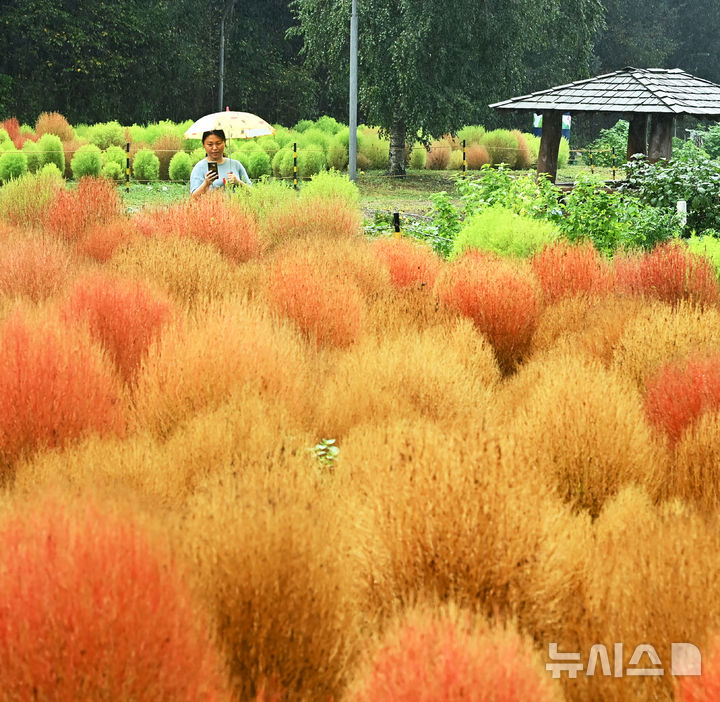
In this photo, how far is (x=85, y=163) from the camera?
2180 centimetres

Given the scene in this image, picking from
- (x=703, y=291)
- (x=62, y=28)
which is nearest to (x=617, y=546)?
(x=703, y=291)

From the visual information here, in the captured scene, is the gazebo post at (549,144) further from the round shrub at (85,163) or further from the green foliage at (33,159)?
the green foliage at (33,159)

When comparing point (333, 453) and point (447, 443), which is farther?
point (333, 453)

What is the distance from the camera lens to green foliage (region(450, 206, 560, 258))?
8.77m

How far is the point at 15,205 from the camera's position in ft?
31.1

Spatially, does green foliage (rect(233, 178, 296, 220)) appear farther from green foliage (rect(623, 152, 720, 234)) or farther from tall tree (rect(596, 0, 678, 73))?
tall tree (rect(596, 0, 678, 73))

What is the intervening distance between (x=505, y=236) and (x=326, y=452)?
15.8 feet

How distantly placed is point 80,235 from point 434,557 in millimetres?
6301

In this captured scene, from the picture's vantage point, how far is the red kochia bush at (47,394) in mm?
4281

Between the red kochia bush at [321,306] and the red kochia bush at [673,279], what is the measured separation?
201cm

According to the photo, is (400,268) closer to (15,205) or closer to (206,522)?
(15,205)

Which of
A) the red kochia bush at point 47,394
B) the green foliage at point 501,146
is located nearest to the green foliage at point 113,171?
the green foliage at point 501,146

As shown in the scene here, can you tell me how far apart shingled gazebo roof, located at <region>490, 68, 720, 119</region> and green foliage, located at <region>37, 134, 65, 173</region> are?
10.2 m

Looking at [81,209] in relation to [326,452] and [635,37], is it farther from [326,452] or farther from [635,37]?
[635,37]
